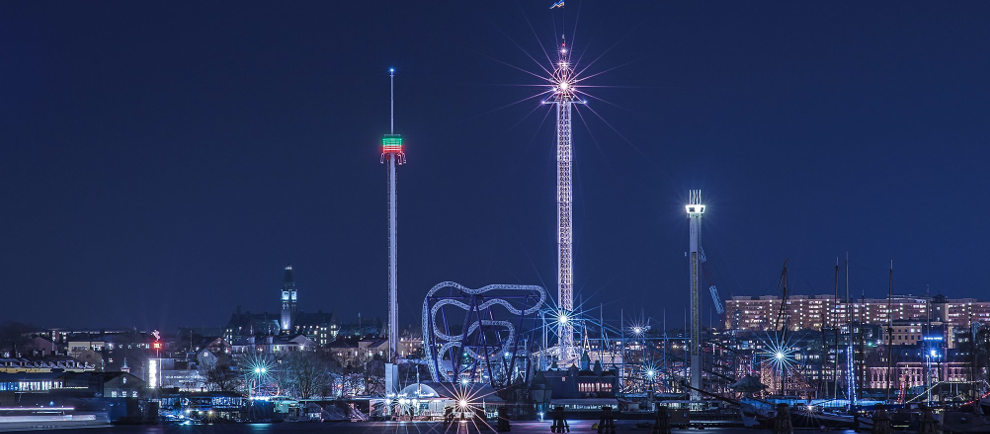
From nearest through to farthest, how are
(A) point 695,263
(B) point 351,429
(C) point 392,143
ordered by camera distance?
(B) point 351,429, (A) point 695,263, (C) point 392,143

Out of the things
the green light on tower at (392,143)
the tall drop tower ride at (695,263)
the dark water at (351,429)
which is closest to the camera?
the dark water at (351,429)

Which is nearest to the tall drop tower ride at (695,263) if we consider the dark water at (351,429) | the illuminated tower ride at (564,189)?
the illuminated tower ride at (564,189)

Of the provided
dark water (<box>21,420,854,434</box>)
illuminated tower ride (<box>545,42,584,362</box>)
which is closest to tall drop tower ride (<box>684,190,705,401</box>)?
illuminated tower ride (<box>545,42,584,362</box>)

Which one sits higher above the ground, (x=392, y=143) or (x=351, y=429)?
(x=392, y=143)

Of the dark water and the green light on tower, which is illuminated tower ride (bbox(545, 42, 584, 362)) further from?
the dark water

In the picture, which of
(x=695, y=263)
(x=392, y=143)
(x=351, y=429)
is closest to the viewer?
(x=351, y=429)

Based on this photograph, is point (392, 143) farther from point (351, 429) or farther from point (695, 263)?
point (351, 429)

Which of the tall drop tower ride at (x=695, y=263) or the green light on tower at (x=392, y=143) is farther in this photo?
the green light on tower at (x=392, y=143)

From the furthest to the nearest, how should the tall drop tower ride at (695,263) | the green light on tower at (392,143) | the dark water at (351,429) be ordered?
the green light on tower at (392,143) < the tall drop tower ride at (695,263) < the dark water at (351,429)

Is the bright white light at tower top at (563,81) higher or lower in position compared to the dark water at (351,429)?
higher

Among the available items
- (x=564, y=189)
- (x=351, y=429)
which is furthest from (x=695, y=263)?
(x=351, y=429)

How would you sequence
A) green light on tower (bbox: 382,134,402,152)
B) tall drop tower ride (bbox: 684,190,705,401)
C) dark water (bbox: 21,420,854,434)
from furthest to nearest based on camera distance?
1. green light on tower (bbox: 382,134,402,152)
2. tall drop tower ride (bbox: 684,190,705,401)
3. dark water (bbox: 21,420,854,434)

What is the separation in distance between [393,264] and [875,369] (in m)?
99.8

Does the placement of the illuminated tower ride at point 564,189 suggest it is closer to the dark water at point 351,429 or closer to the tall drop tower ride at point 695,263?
the tall drop tower ride at point 695,263
